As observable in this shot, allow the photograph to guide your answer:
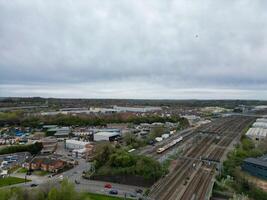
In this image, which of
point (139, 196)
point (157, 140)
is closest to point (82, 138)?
point (157, 140)

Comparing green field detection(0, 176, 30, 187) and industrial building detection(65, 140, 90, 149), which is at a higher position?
industrial building detection(65, 140, 90, 149)

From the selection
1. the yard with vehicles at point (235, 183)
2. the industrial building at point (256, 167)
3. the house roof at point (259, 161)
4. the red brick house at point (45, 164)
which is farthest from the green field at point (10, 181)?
the house roof at point (259, 161)

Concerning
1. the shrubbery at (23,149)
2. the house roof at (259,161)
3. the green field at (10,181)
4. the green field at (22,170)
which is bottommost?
the green field at (22,170)

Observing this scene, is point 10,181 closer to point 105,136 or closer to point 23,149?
point 23,149

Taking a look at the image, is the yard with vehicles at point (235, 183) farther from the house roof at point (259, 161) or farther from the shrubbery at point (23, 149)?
the shrubbery at point (23, 149)

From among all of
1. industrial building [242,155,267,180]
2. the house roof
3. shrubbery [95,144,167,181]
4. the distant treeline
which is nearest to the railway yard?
shrubbery [95,144,167,181]

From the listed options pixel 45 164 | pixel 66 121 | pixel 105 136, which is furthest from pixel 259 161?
pixel 66 121

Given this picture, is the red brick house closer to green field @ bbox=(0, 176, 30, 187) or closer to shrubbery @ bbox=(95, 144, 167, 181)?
green field @ bbox=(0, 176, 30, 187)

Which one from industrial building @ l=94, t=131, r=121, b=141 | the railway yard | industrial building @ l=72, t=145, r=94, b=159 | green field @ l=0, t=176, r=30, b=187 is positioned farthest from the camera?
industrial building @ l=94, t=131, r=121, b=141
